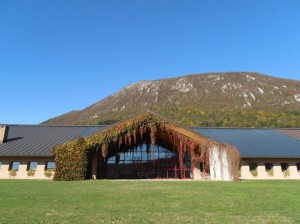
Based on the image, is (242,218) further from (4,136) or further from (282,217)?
(4,136)

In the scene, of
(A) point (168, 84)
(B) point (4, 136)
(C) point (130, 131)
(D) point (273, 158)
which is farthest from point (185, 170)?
(A) point (168, 84)

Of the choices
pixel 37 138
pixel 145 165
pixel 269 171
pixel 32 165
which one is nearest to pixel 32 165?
pixel 32 165

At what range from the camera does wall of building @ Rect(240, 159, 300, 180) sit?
2781 centimetres

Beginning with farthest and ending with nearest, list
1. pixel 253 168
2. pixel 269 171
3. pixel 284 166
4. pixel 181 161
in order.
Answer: pixel 284 166 → pixel 253 168 → pixel 269 171 → pixel 181 161

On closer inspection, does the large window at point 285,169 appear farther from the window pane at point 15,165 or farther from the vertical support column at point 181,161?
the window pane at point 15,165

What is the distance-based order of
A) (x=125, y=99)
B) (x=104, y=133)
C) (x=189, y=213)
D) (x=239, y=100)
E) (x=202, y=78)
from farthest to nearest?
1. (x=202, y=78)
2. (x=125, y=99)
3. (x=239, y=100)
4. (x=104, y=133)
5. (x=189, y=213)

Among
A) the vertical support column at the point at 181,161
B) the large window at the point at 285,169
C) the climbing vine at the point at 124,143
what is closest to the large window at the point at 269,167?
the large window at the point at 285,169

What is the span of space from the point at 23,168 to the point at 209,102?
6893cm

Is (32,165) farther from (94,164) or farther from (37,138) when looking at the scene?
(94,164)

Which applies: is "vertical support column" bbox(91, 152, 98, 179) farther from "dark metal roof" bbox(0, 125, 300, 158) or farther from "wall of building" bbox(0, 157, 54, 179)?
"wall of building" bbox(0, 157, 54, 179)

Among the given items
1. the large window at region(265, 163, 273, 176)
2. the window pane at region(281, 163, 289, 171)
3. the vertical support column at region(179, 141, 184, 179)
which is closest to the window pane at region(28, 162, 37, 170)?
the vertical support column at region(179, 141, 184, 179)

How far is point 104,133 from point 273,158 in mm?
18407

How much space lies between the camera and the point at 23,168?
26.6 m

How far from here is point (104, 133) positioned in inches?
1033
